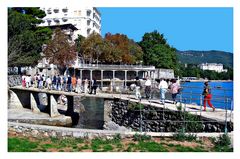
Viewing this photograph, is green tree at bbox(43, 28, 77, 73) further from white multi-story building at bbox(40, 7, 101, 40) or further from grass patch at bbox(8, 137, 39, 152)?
grass patch at bbox(8, 137, 39, 152)

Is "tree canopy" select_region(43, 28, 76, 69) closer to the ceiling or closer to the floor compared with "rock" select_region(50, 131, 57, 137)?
closer to the ceiling

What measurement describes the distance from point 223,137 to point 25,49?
2436 cm

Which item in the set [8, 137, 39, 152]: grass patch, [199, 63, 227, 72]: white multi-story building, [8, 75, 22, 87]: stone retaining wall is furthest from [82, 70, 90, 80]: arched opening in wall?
[199, 63, 227, 72]: white multi-story building

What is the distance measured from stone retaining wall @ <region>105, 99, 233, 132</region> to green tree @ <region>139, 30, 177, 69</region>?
53.4m

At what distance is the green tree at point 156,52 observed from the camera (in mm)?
72500

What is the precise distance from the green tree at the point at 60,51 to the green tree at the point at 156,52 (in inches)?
1027

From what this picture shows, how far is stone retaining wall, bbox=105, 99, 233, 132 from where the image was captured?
42.0 feet

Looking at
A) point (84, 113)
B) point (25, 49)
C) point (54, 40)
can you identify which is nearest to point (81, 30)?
point (54, 40)

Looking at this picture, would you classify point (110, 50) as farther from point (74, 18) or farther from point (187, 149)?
point (187, 149)

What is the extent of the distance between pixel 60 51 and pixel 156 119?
33122mm

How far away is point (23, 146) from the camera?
31.5 ft

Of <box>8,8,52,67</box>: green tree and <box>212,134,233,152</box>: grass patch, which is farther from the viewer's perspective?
<box>8,8,52,67</box>: green tree

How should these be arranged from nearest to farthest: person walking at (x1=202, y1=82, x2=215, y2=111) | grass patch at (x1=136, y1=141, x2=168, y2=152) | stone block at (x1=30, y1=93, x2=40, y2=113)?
grass patch at (x1=136, y1=141, x2=168, y2=152)
person walking at (x1=202, y1=82, x2=215, y2=111)
stone block at (x1=30, y1=93, x2=40, y2=113)
